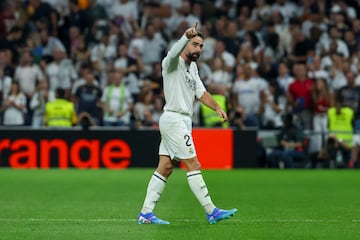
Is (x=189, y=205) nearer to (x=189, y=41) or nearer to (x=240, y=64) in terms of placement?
(x=189, y=41)

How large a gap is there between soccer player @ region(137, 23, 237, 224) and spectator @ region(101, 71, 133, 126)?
43.6ft

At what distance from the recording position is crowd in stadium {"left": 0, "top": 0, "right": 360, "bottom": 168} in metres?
25.3

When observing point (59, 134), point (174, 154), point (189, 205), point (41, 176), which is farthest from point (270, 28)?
point (174, 154)

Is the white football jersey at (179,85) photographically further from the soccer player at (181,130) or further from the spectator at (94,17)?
the spectator at (94,17)

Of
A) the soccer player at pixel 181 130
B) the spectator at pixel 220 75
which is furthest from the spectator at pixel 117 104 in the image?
the soccer player at pixel 181 130

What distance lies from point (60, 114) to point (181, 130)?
1345 cm

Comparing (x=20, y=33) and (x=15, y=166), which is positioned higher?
(x=20, y=33)

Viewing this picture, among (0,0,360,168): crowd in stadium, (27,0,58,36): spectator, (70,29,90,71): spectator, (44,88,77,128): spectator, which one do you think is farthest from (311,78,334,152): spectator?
(27,0,58,36): spectator

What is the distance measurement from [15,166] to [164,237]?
14.5 m

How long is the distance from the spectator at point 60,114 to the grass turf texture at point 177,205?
80.1 inches

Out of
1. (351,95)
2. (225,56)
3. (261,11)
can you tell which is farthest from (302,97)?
(261,11)

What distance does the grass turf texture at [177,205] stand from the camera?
10797 millimetres

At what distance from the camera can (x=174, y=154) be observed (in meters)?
11.8

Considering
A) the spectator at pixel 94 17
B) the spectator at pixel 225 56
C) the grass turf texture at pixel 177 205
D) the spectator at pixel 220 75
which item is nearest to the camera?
the grass turf texture at pixel 177 205
